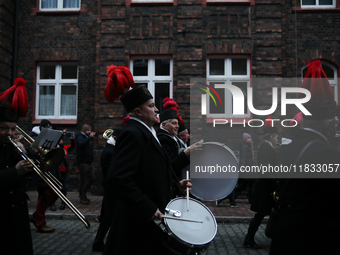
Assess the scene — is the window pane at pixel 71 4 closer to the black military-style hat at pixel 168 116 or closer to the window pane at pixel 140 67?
the window pane at pixel 140 67

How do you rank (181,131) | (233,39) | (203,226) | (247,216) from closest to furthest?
(203,226) → (181,131) → (247,216) → (233,39)

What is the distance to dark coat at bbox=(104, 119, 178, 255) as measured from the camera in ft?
8.89

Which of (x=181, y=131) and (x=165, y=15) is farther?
(x=165, y=15)

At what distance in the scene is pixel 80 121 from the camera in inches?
478

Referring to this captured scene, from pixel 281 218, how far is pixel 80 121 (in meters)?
10.0

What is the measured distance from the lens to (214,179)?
4.53m

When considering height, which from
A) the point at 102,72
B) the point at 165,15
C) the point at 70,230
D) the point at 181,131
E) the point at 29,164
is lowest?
the point at 70,230

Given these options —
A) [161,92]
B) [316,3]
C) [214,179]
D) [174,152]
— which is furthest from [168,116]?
[316,3]

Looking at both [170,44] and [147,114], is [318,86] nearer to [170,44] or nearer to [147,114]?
[147,114]

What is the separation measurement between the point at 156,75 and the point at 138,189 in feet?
31.5

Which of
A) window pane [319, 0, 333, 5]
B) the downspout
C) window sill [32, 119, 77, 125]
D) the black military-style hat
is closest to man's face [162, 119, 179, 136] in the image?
the black military-style hat

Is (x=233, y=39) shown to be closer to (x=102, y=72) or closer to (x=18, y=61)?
(x=102, y=72)

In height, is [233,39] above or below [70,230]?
above

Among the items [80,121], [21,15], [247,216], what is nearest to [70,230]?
[247,216]
